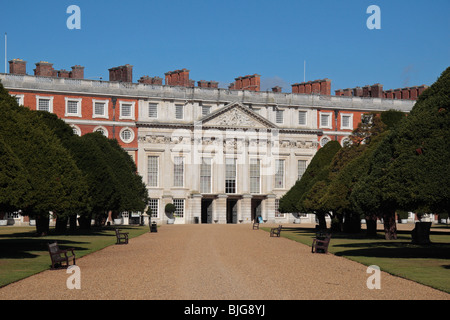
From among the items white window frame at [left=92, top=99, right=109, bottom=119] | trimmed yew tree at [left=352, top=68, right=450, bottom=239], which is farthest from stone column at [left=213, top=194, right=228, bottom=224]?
trimmed yew tree at [left=352, top=68, right=450, bottom=239]

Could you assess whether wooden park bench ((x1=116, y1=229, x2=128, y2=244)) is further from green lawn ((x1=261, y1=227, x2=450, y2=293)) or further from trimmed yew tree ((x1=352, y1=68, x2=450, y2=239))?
trimmed yew tree ((x1=352, y1=68, x2=450, y2=239))

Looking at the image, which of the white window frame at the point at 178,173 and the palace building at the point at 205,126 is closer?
the palace building at the point at 205,126

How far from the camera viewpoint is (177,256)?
1111 inches

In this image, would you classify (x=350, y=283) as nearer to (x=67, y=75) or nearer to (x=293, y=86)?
(x=67, y=75)

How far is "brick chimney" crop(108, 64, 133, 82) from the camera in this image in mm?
80750

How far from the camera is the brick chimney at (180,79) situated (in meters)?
83.4

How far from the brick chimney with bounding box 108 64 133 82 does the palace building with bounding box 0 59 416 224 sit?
0.13 m

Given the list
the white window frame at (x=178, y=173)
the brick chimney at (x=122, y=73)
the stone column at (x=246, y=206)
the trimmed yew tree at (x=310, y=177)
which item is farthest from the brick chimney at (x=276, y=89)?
the trimmed yew tree at (x=310, y=177)

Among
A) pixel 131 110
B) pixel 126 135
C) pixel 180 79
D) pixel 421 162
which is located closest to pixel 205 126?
pixel 180 79

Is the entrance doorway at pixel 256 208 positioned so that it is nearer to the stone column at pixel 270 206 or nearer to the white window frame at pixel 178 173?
the stone column at pixel 270 206

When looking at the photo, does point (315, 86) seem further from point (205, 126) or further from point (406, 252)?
point (406, 252)

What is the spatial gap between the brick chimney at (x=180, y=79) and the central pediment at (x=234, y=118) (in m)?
4.76

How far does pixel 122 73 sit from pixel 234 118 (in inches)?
502

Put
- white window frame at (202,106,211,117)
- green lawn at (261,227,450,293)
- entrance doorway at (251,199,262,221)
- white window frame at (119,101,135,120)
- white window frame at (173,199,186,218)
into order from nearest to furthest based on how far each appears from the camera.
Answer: green lawn at (261,227,450,293)
white window frame at (119,101,135,120)
white window frame at (173,199,186,218)
white window frame at (202,106,211,117)
entrance doorway at (251,199,262,221)
